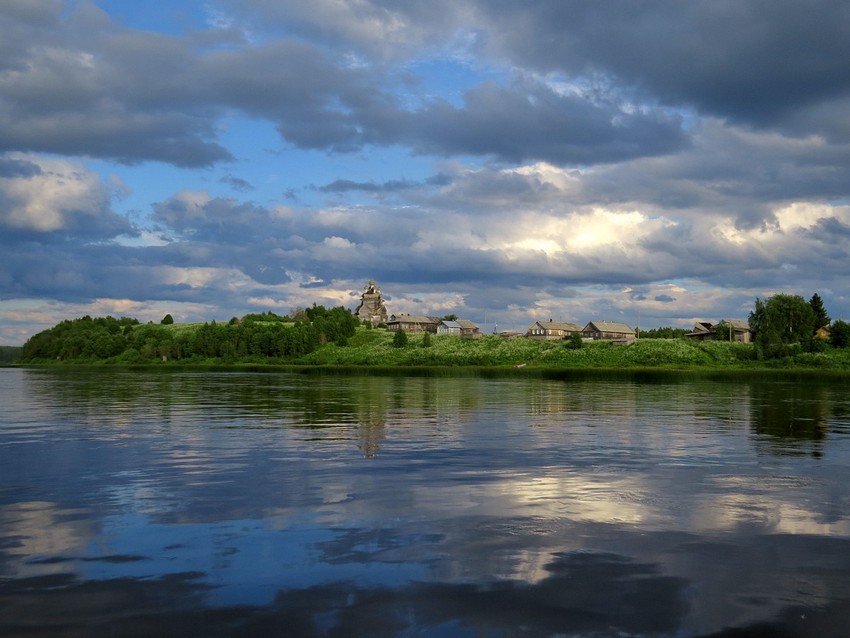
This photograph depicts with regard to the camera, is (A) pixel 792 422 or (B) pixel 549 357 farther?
(B) pixel 549 357

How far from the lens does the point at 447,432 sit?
34656mm

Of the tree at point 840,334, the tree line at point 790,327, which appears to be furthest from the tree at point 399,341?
the tree at point 840,334

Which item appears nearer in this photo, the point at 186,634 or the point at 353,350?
the point at 186,634

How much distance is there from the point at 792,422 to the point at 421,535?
33265 mm

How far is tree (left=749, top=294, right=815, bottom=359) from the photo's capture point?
488ft

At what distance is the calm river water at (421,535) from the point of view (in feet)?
34.7

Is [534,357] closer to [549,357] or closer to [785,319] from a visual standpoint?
[549,357]

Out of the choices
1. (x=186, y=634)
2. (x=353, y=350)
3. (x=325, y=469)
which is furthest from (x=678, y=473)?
(x=353, y=350)

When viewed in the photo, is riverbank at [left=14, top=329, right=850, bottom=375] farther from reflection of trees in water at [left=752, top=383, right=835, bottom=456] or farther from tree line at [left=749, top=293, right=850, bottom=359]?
reflection of trees in water at [left=752, top=383, right=835, bottom=456]

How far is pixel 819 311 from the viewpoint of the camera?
17875 cm

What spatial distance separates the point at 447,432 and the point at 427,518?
1822cm

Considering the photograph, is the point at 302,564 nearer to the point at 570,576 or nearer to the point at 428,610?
the point at 428,610

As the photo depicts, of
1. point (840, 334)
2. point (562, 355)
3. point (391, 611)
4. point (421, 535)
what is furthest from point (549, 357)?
point (391, 611)

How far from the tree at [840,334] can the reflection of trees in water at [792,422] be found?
95.1 metres
